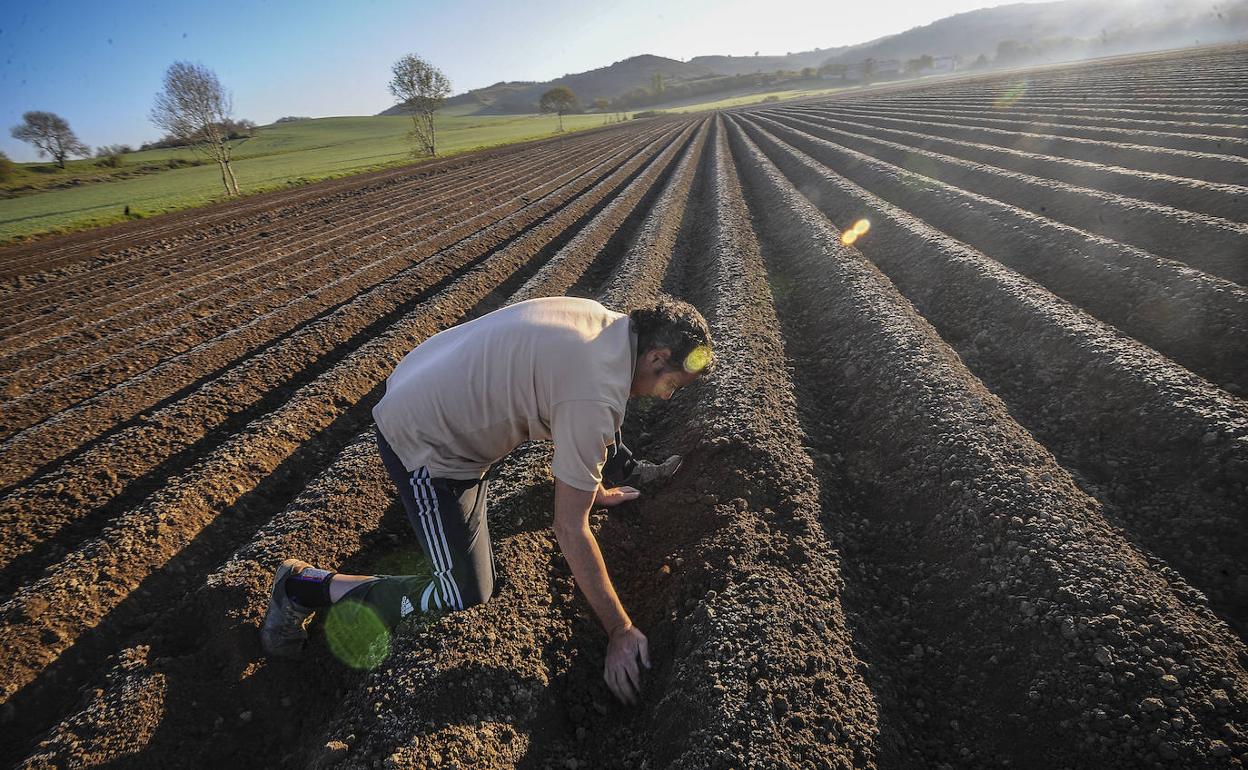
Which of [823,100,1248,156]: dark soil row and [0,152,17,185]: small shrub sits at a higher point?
[0,152,17,185]: small shrub

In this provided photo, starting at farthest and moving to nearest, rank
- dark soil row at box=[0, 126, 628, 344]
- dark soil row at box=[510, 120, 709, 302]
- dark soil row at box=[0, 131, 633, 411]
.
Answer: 1. dark soil row at box=[0, 126, 628, 344]
2. dark soil row at box=[510, 120, 709, 302]
3. dark soil row at box=[0, 131, 633, 411]

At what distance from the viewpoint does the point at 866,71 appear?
86938mm

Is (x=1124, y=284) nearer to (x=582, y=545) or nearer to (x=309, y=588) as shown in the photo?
(x=582, y=545)

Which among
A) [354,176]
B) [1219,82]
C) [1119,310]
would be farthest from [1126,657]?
[354,176]

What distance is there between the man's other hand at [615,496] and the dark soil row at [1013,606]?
116cm

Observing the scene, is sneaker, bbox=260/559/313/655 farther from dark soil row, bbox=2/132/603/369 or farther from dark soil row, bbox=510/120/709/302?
dark soil row, bbox=2/132/603/369

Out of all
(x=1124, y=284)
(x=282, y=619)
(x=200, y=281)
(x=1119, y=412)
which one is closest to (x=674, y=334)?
(x=282, y=619)

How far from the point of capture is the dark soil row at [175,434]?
363cm

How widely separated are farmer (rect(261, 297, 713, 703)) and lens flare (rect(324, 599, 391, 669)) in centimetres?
7

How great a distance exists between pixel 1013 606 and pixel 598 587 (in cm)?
187

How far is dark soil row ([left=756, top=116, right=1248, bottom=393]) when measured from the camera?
4.10 metres

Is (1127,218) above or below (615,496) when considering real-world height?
above

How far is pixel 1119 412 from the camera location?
3.62 meters

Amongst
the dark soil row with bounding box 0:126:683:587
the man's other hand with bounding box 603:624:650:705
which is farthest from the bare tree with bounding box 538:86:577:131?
the man's other hand with bounding box 603:624:650:705
